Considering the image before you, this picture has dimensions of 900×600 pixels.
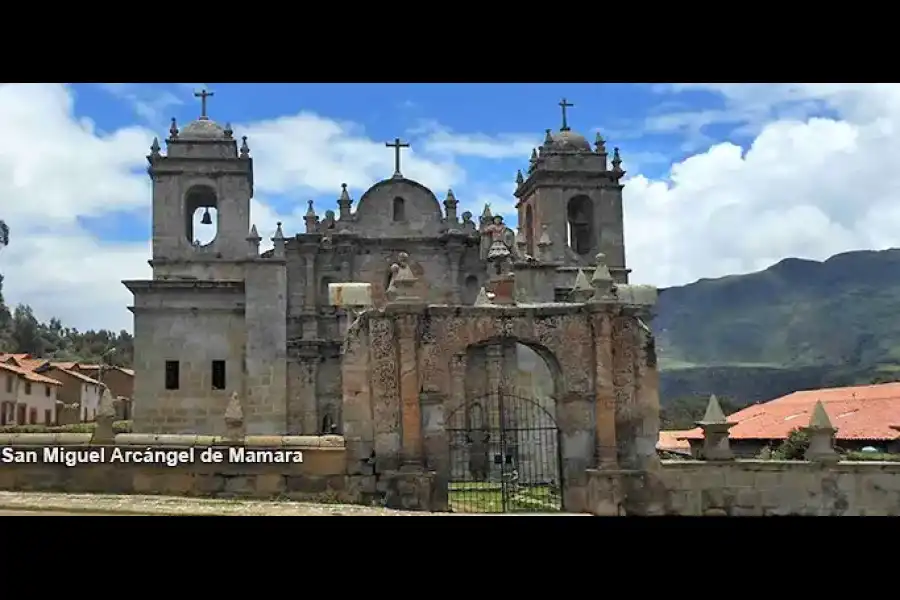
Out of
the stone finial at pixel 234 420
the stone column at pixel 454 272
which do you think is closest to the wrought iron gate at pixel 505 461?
the stone finial at pixel 234 420

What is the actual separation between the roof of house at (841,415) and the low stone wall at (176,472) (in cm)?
1264

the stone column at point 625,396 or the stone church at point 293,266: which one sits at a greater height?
the stone church at point 293,266

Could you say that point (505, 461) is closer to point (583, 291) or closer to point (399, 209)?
point (583, 291)

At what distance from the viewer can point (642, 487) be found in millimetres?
14594

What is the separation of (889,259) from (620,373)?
86.3 meters

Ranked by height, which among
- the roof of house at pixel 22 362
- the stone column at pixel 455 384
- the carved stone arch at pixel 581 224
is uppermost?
the carved stone arch at pixel 581 224

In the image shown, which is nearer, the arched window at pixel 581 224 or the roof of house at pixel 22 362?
the arched window at pixel 581 224

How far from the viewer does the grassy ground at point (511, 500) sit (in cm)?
1532

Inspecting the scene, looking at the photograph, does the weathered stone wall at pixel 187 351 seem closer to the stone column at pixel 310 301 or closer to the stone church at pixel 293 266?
the stone church at pixel 293 266

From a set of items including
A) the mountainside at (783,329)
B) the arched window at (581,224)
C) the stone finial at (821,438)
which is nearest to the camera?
the stone finial at (821,438)

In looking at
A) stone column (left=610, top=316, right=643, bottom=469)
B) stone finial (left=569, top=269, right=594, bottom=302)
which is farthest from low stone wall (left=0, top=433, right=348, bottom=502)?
stone finial (left=569, top=269, right=594, bottom=302)

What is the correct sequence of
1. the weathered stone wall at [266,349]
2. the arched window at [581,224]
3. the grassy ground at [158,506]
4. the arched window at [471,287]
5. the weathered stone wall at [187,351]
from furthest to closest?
the arched window at [581,224] < the arched window at [471,287] < the weathered stone wall at [266,349] < the weathered stone wall at [187,351] < the grassy ground at [158,506]
